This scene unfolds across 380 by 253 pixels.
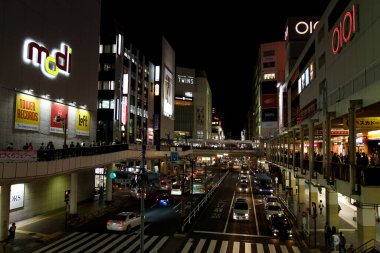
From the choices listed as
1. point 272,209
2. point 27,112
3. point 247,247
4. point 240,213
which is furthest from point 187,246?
point 27,112

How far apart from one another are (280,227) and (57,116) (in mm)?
23981

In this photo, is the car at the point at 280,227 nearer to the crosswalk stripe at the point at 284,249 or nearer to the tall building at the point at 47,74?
the crosswalk stripe at the point at 284,249

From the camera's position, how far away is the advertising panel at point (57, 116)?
33.2 m

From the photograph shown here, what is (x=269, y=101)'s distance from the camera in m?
100

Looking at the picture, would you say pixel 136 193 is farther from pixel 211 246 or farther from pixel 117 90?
pixel 117 90

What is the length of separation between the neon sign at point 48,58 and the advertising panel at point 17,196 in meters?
10.7

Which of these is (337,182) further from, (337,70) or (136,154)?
(136,154)

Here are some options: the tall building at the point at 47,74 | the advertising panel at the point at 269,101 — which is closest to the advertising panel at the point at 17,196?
the tall building at the point at 47,74

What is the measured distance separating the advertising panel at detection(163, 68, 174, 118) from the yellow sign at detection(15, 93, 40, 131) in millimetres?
68912

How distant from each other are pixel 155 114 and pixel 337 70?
73.8m

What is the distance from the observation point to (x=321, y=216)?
32812mm

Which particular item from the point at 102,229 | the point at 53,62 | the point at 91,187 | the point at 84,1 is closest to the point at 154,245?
the point at 102,229

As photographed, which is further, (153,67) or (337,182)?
(153,67)

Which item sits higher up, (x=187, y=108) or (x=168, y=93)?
(x=187, y=108)
